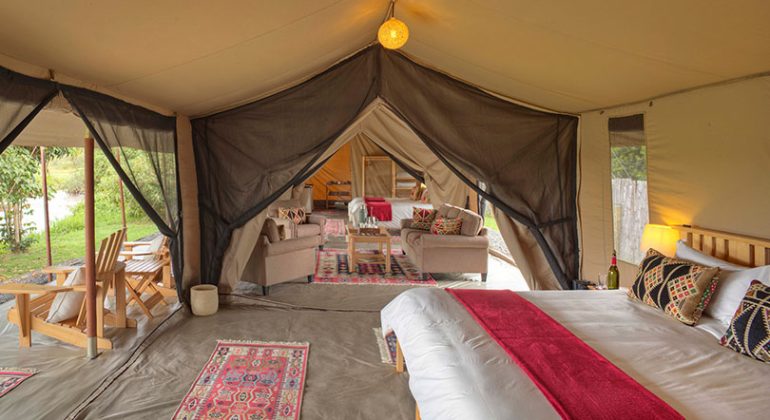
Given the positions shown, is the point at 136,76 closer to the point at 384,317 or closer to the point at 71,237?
the point at 384,317

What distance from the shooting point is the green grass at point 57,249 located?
20.8ft

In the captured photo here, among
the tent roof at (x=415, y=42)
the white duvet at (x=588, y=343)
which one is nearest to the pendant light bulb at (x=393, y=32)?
the tent roof at (x=415, y=42)

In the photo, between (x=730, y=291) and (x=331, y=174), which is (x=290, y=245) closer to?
(x=730, y=291)

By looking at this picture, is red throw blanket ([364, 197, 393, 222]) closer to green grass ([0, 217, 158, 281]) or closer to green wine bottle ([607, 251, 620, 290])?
green grass ([0, 217, 158, 281])

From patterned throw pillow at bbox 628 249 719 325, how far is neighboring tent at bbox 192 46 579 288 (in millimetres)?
1333

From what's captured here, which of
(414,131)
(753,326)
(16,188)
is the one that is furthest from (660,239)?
(16,188)

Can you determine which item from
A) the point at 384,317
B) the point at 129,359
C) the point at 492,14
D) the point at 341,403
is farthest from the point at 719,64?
the point at 129,359

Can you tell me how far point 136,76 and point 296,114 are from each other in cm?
170

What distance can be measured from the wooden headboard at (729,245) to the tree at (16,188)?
7.63m

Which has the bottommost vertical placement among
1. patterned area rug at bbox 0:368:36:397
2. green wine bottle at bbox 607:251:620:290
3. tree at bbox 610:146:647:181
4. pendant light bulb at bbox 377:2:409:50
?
patterned area rug at bbox 0:368:36:397

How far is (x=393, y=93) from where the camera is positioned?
4422 millimetres

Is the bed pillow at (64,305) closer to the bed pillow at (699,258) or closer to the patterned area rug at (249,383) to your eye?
the patterned area rug at (249,383)

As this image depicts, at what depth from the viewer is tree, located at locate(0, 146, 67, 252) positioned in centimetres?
614

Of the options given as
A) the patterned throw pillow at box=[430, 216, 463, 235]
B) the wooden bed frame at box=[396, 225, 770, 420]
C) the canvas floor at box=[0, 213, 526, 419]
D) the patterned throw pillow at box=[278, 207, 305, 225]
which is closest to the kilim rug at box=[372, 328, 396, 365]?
the canvas floor at box=[0, 213, 526, 419]
